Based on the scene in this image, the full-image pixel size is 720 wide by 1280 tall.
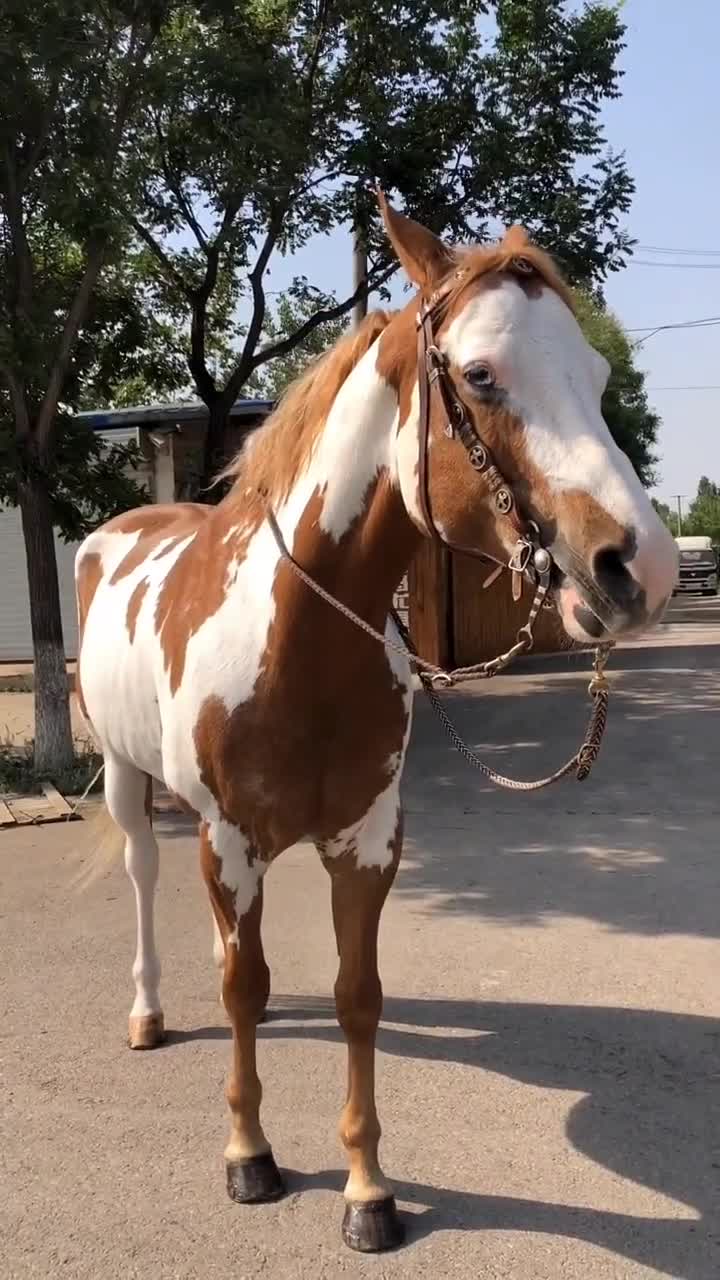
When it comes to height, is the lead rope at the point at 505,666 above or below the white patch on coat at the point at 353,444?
below

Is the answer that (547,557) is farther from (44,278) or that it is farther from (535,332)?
(44,278)

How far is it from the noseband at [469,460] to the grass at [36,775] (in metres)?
5.14

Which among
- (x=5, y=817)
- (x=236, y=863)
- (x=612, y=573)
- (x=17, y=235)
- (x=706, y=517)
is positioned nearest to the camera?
(x=612, y=573)

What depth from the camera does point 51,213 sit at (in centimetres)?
623

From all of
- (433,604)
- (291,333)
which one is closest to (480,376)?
(433,604)

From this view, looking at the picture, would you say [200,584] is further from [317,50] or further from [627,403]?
[627,403]

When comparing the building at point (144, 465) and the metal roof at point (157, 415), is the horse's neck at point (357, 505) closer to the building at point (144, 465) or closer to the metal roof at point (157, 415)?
the building at point (144, 465)

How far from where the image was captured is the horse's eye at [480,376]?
5.64ft

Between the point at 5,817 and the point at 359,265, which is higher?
the point at 359,265

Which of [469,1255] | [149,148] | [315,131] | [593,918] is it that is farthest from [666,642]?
Answer: [469,1255]

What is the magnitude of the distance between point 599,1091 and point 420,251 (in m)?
2.42

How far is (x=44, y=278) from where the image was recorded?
7105mm

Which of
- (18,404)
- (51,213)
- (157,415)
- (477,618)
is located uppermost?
(51,213)

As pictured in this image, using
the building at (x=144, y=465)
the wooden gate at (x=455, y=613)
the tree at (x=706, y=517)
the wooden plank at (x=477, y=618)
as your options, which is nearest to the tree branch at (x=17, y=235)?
the building at (x=144, y=465)
